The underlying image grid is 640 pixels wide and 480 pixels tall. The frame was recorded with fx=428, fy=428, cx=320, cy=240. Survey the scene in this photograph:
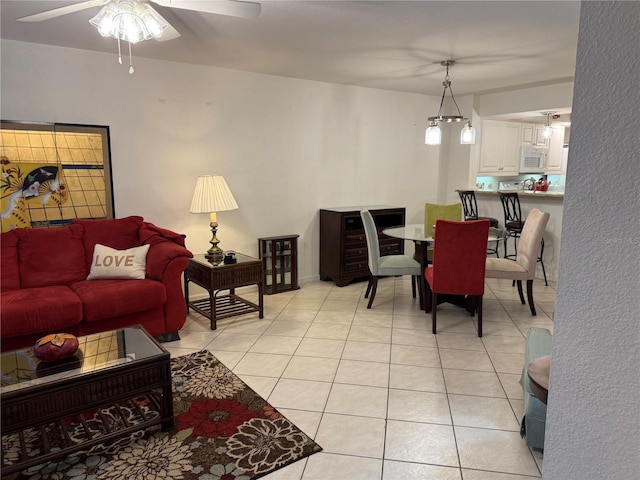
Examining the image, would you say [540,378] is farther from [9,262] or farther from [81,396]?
[9,262]

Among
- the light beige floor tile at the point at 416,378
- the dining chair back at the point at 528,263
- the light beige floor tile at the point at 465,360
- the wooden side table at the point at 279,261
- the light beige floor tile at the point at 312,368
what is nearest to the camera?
the light beige floor tile at the point at 416,378

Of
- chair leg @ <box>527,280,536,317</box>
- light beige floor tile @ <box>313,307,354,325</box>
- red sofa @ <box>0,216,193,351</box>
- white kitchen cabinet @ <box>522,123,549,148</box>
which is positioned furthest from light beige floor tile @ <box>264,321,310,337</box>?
white kitchen cabinet @ <box>522,123,549,148</box>

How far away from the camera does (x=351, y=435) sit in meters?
2.17

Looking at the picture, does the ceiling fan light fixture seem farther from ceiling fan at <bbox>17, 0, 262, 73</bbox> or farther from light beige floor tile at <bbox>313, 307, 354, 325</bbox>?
light beige floor tile at <bbox>313, 307, 354, 325</bbox>

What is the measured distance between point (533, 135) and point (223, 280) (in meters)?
5.62

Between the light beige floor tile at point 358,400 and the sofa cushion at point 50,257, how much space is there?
2228 mm

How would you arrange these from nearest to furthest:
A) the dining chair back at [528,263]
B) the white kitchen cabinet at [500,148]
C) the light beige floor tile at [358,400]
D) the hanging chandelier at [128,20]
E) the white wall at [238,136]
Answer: the hanging chandelier at [128,20], the light beige floor tile at [358,400], the white wall at [238,136], the dining chair back at [528,263], the white kitchen cabinet at [500,148]

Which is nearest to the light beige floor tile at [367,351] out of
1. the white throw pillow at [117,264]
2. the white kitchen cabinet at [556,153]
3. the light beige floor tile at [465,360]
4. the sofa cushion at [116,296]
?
the light beige floor tile at [465,360]

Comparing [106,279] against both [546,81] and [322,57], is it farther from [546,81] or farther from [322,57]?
[546,81]

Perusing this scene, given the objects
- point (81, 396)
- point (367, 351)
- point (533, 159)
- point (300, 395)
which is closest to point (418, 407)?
point (300, 395)

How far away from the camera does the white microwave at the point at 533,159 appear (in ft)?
22.1

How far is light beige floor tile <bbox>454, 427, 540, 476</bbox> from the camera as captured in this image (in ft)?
6.32

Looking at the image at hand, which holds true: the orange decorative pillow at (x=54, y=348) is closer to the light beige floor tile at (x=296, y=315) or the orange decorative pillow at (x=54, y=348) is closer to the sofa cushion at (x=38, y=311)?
the sofa cushion at (x=38, y=311)

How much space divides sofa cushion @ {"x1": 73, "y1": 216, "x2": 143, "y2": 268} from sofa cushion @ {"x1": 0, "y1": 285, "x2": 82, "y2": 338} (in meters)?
0.60
